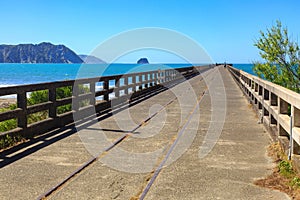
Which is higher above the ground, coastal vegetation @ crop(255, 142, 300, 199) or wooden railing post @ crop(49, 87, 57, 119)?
wooden railing post @ crop(49, 87, 57, 119)

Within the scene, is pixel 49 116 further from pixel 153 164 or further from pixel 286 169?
pixel 286 169

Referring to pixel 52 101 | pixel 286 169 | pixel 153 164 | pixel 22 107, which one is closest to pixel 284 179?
pixel 286 169

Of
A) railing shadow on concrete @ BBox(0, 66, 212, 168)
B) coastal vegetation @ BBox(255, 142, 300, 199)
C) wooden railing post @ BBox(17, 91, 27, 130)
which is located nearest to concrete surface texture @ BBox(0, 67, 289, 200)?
coastal vegetation @ BBox(255, 142, 300, 199)

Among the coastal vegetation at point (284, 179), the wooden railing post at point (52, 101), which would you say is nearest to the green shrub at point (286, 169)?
the coastal vegetation at point (284, 179)

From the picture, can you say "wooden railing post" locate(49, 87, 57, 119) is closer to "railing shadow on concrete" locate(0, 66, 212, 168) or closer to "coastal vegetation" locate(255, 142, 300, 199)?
"railing shadow on concrete" locate(0, 66, 212, 168)

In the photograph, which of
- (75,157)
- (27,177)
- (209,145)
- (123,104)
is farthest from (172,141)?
(123,104)

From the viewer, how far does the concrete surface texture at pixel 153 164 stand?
505 cm

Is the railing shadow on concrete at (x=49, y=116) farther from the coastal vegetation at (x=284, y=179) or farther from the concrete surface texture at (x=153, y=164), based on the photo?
the coastal vegetation at (x=284, y=179)

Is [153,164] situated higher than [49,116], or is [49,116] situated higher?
[49,116]

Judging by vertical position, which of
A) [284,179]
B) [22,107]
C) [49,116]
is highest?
[22,107]

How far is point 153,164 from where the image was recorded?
21.1ft

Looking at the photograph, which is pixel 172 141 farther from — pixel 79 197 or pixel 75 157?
pixel 79 197

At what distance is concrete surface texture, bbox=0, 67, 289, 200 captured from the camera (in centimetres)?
505

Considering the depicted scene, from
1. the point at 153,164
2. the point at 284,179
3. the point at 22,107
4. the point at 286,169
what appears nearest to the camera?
the point at 284,179
